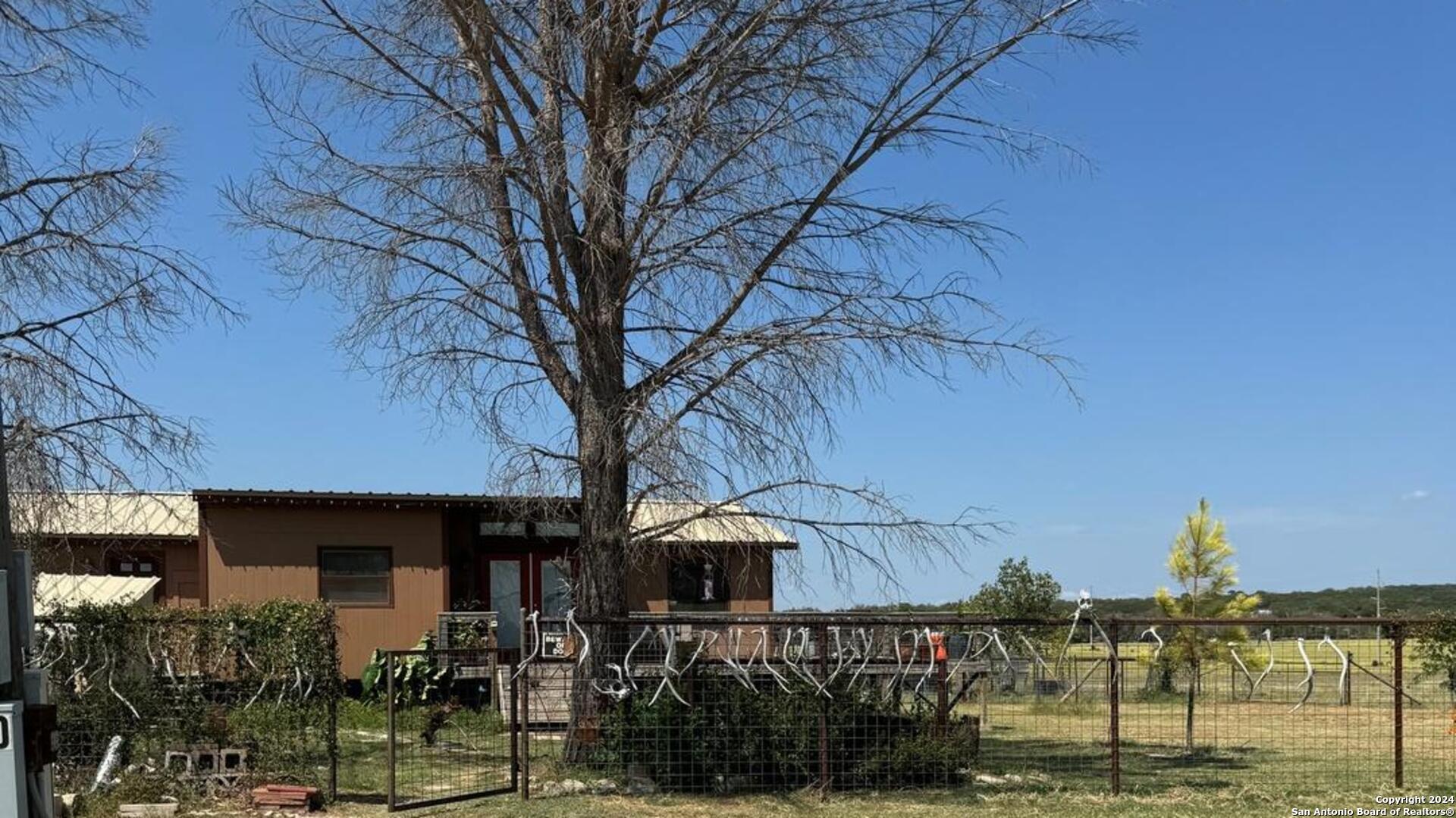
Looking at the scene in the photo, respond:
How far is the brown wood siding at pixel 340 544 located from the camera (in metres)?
19.8

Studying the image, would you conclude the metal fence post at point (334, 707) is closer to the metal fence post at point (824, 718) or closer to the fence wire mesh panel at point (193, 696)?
the fence wire mesh panel at point (193, 696)

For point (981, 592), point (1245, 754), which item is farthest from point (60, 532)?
point (981, 592)

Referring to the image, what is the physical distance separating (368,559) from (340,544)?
0.48 m

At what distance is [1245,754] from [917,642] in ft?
17.3

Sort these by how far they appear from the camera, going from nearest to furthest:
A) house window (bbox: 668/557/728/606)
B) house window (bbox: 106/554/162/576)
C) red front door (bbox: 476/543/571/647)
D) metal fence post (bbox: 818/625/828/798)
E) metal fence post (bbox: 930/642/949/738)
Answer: metal fence post (bbox: 818/625/828/798) → metal fence post (bbox: 930/642/949/738) → house window (bbox: 106/554/162/576) → red front door (bbox: 476/543/571/647) → house window (bbox: 668/557/728/606)

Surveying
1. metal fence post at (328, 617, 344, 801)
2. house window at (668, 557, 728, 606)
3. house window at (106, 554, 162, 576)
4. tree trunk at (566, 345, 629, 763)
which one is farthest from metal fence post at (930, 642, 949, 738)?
house window at (106, 554, 162, 576)

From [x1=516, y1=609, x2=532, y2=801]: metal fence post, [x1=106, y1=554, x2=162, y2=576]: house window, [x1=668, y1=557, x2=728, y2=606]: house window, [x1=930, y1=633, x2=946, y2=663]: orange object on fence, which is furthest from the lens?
[x1=668, y1=557, x2=728, y2=606]: house window

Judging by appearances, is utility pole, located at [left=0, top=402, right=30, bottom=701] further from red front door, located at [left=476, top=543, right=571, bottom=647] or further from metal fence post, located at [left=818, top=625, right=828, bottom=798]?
red front door, located at [left=476, top=543, right=571, bottom=647]

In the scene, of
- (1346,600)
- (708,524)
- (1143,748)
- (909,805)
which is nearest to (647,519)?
(708,524)

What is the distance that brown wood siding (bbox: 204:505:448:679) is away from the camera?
64.8ft

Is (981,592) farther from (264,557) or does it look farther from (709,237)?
(709,237)

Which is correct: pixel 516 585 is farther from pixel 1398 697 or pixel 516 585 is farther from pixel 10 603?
pixel 10 603

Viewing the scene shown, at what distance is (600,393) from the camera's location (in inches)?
462

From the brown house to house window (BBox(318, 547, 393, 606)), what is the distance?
17 mm
